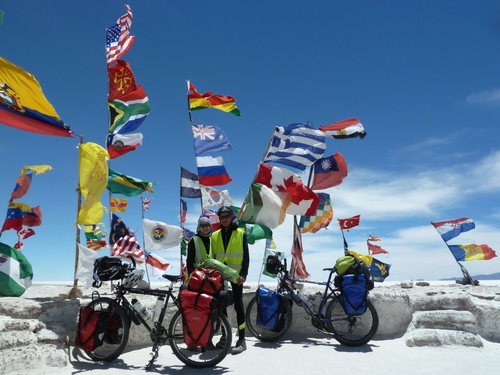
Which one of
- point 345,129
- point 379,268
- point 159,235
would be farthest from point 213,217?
point 379,268

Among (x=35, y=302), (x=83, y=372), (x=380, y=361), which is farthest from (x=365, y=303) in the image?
(x=35, y=302)

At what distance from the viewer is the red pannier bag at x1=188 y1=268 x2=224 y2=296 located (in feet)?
14.6

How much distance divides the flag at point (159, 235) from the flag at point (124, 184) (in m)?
2.98

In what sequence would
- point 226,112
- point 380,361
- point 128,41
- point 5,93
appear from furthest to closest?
point 226,112 → point 128,41 → point 5,93 → point 380,361

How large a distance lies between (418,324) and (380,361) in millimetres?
1537

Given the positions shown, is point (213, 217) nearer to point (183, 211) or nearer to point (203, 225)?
point (183, 211)

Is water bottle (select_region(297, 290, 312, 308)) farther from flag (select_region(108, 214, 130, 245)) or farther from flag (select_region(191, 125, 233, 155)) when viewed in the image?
flag (select_region(108, 214, 130, 245))

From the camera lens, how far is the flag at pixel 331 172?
11414 mm

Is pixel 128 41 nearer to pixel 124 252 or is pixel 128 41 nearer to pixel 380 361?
pixel 124 252

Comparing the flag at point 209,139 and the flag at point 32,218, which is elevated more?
the flag at point 209,139

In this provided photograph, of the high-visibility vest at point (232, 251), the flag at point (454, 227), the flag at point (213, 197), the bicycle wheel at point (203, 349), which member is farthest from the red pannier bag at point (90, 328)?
the flag at point (454, 227)

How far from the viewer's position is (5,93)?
5.20 m

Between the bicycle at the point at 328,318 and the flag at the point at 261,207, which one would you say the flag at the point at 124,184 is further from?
the bicycle at the point at 328,318

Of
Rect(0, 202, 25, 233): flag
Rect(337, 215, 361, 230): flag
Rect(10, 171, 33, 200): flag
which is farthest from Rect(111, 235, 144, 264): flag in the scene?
Rect(337, 215, 361, 230): flag
